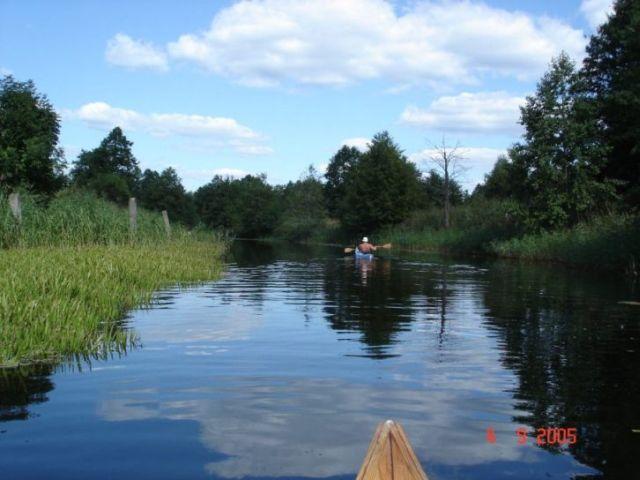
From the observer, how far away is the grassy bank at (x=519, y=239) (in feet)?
89.0

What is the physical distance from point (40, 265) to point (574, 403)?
10.2 m

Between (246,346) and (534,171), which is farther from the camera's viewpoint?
(534,171)

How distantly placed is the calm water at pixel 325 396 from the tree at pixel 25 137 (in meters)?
18.1

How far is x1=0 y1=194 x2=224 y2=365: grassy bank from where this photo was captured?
8633 millimetres

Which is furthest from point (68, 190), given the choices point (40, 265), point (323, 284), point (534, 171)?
point (534, 171)

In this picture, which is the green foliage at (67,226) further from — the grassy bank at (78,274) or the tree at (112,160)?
the tree at (112,160)

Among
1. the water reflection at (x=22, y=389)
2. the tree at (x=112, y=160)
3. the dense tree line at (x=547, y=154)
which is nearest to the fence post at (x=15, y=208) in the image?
the dense tree line at (x=547, y=154)

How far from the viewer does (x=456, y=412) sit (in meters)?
6.46

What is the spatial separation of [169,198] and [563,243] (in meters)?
88.4

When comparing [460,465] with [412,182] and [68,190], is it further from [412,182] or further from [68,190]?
[412,182]

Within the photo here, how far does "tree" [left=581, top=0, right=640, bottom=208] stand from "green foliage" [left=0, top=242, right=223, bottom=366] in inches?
1052

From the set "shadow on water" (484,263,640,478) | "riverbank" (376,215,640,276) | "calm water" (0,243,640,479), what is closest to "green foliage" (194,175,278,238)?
"riverbank" (376,215,640,276)

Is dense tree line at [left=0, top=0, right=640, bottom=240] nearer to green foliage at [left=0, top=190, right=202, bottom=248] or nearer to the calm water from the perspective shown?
green foliage at [left=0, top=190, right=202, bottom=248]
